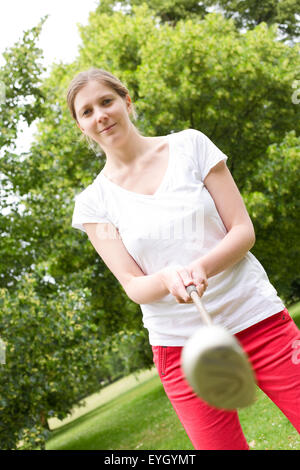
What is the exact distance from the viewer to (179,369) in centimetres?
195

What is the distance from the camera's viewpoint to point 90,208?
215cm

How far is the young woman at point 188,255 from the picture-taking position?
6.24 ft

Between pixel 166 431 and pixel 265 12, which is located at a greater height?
pixel 265 12

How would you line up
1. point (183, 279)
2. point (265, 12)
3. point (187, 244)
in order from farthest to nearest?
point (265, 12)
point (187, 244)
point (183, 279)

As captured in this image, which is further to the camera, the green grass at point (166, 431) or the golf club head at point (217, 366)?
the green grass at point (166, 431)

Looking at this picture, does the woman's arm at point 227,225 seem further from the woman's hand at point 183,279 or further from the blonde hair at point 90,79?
the blonde hair at point 90,79

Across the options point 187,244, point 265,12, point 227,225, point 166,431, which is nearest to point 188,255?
point 187,244

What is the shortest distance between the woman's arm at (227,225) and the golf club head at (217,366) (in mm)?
607

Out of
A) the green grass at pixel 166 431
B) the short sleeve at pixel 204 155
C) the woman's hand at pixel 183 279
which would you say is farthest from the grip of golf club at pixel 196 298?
the green grass at pixel 166 431

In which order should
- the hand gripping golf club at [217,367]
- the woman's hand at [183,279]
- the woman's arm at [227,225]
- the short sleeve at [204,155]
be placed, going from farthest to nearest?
the short sleeve at [204,155], the woman's arm at [227,225], the woman's hand at [183,279], the hand gripping golf club at [217,367]

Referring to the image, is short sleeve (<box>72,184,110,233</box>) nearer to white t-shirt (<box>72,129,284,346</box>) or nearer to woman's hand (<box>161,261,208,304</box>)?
white t-shirt (<box>72,129,284,346</box>)

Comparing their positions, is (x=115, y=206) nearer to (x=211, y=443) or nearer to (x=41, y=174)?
(x=211, y=443)

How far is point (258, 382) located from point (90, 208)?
89 cm

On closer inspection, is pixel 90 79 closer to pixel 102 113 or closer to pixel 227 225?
pixel 102 113
